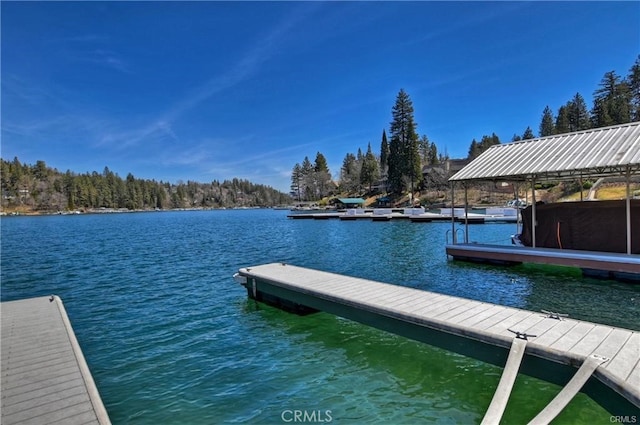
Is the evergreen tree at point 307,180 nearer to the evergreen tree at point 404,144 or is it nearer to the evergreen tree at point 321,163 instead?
the evergreen tree at point 321,163

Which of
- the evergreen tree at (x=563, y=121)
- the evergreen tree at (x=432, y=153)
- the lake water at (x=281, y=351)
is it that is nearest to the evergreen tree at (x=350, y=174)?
the evergreen tree at (x=432, y=153)

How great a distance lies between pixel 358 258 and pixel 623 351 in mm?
12691

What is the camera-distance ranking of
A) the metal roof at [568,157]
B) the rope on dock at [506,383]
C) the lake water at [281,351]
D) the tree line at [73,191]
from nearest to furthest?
the rope on dock at [506,383] < the lake water at [281,351] < the metal roof at [568,157] < the tree line at [73,191]

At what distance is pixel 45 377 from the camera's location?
177 inches

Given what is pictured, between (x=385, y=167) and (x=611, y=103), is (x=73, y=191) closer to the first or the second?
(x=385, y=167)

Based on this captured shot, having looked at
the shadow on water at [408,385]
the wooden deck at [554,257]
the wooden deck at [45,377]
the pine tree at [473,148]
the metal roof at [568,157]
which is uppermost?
the pine tree at [473,148]

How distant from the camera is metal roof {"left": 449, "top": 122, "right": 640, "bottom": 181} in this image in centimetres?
1098

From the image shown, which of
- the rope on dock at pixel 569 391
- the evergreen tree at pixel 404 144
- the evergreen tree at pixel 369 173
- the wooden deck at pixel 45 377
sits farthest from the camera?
the evergreen tree at pixel 369 173

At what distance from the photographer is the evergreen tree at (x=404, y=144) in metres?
65.1

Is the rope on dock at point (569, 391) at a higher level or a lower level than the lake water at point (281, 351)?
higher

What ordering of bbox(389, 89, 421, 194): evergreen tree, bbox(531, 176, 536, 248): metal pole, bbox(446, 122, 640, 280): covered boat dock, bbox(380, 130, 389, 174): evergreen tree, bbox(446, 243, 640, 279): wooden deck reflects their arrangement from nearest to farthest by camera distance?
bbox(446, 243, 640, 279): wooden deck
bbox(446, 122, 640, 280): covered boat dock
bbox(531, 176, 536, 248): metal pole
bbox(389, 89, 421, 194): evergreen tree
bbox(380, 130, 389, 174): evergreen tree

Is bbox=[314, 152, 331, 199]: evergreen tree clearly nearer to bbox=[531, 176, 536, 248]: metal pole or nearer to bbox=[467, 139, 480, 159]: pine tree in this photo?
bbox=[467, 139, 480, 159]: pine tree

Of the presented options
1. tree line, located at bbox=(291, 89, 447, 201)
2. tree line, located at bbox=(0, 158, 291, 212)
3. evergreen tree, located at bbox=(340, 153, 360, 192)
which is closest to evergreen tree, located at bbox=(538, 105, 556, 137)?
tree line, located at bbox=(291, 89, 447, 201)

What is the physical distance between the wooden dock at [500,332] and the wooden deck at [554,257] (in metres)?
7.28
